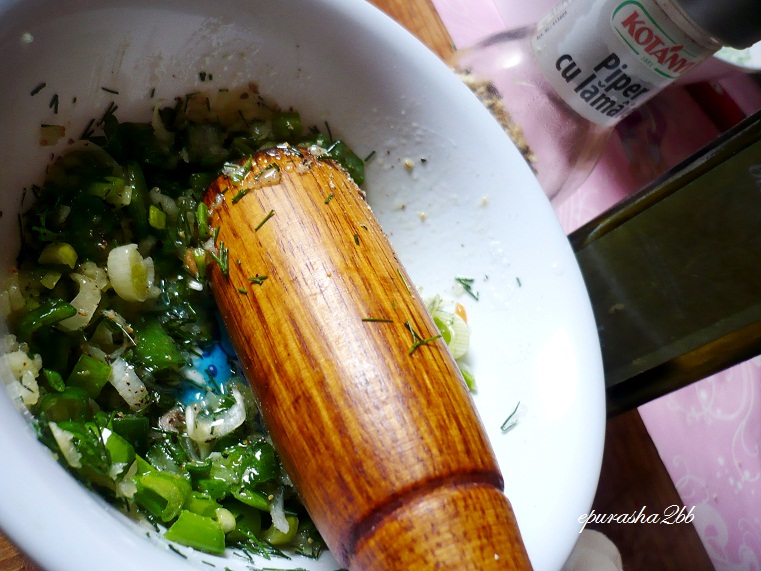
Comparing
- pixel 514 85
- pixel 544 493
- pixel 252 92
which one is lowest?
pixel 544 493

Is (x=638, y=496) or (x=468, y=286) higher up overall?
(x=468, y=286)

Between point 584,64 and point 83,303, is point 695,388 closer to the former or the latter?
point 584,64

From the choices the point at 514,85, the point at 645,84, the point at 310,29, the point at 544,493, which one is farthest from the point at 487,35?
the point at 544,493

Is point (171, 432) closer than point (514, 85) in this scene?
Yes

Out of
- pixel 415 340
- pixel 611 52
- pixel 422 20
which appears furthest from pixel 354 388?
pixel 422 20

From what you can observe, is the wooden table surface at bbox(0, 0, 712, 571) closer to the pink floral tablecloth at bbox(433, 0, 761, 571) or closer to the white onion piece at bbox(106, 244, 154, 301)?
the pink floral tablecloth at bbox(433, 0, 761, 571)

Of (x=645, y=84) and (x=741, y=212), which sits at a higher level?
(x=645, y=84)

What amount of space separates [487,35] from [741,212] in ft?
1.81

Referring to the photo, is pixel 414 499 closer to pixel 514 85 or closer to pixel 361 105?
pixel 361 105

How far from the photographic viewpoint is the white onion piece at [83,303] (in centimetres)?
64

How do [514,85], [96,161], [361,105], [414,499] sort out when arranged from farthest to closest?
1. [514,85]
2. [361,105]
3. [96,161]
4. [414,499]

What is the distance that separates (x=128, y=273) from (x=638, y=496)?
0.87 m

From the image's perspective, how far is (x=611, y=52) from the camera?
2.86 ft

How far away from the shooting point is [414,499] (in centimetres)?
58
